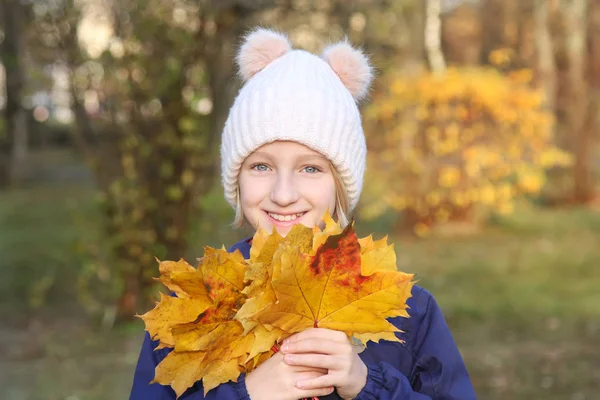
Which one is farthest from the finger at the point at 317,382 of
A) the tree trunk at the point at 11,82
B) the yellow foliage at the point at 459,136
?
the yellow foliage at the point at 459,136

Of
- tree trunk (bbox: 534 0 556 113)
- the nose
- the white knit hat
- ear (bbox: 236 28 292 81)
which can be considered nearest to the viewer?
the nose

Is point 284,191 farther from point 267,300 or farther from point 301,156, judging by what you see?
point 267,300

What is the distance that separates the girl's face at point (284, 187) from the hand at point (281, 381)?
0.42 meters

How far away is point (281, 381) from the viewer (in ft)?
6.15

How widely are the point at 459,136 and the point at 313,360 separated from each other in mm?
9672

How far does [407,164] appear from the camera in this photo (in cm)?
1137

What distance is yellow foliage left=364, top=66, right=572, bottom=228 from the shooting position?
35.9ft

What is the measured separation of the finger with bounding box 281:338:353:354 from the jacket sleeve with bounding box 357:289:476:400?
0.83 ft

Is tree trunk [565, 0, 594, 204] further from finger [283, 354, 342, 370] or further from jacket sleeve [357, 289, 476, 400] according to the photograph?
finger [283, 354, 342, 370]

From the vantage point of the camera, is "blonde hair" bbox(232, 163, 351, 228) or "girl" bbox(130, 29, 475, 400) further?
"blonde hair" bbox(232, 163, 351, 228)

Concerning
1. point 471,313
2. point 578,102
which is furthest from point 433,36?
point 471,313

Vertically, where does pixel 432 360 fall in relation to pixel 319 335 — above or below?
below

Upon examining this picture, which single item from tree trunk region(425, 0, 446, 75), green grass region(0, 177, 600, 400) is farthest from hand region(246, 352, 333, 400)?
tree trunk region(425, 0, 446, 75)

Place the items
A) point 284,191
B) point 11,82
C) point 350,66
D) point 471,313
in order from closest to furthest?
1. point 284,191
2. point 350,66
3. point 471,313
4. point 11,82
